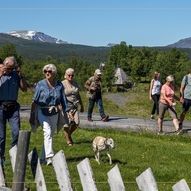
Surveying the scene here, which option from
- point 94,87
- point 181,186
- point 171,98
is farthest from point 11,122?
point 94,87

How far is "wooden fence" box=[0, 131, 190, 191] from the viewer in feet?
16.8

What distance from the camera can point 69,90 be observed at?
1403 cm

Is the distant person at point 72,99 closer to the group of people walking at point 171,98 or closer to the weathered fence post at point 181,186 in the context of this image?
the group of people walking at point 171,98

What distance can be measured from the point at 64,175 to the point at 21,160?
0.49m

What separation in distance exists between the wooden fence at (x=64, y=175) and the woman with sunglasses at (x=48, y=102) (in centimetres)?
461

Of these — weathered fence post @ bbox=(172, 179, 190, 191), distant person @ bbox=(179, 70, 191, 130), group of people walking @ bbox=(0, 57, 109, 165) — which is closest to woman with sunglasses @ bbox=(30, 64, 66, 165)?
group of people walking @ bbox=(0, 57, 109, 165)

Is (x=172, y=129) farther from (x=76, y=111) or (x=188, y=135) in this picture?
(x=76, y=111)

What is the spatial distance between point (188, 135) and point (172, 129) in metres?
1.72

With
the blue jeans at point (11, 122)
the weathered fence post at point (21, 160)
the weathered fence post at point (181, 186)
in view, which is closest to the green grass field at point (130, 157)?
the blue jeans at point (11, 122)

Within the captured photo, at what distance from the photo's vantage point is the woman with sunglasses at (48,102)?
1108cm

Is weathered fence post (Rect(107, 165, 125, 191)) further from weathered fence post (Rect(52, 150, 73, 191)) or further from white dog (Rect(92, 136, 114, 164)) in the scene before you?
white dog (Rect(92, 136, 114, 164))

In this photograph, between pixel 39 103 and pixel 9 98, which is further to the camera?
pixel 39 103

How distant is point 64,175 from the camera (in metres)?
5.77

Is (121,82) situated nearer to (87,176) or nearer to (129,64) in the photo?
(129,64)
